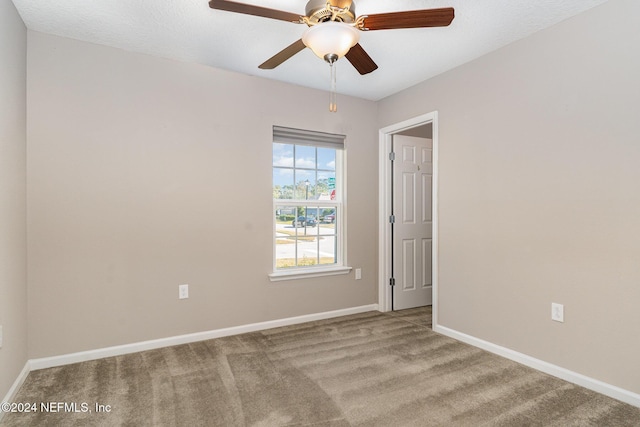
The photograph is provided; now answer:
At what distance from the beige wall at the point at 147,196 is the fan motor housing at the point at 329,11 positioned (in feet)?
5.47

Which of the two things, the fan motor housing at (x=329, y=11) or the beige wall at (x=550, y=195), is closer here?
the fan motor housing at (x=329, y=11)

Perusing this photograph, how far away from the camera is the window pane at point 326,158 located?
3.75 metres

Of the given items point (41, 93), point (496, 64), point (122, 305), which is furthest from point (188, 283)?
point (496, 64)

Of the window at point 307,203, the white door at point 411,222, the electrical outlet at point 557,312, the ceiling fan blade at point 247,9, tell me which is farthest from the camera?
the white door at point 411,222

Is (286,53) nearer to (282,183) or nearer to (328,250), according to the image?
(282,183)

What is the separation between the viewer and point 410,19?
68.0 inches

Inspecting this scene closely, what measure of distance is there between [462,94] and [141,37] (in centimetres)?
267

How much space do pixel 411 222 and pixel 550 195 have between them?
1765mm

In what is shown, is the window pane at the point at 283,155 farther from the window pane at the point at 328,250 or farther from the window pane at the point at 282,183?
the window pane at the point at 328,250

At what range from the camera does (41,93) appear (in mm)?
2498

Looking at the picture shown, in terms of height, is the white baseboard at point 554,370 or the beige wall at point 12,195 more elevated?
the beige wall at point 12,195

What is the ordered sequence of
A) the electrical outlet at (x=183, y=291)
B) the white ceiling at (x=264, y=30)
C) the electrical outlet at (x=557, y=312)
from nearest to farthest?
the white ceiling at (x=264, y=30) → the electrical outlet at (x=557, y=312) → the electrical outlet at (x=183, y=291)

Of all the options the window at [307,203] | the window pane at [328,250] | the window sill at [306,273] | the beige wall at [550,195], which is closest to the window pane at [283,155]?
the window at [307,203]

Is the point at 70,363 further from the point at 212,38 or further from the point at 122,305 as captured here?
the point at 212,38
